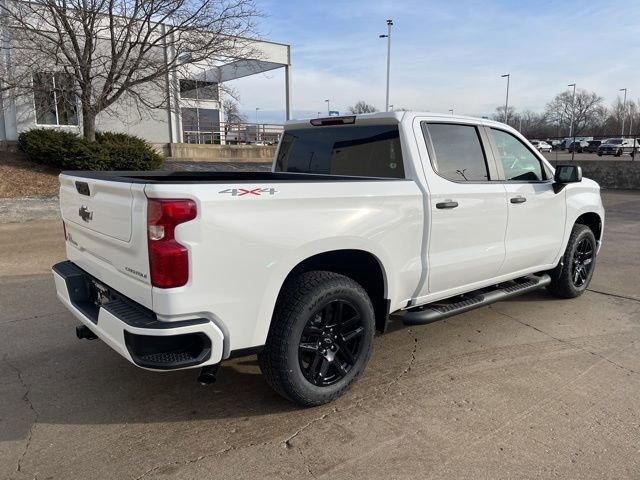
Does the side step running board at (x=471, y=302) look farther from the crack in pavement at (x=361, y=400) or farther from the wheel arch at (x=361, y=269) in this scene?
the crack in pavement at (x=361, y=400)

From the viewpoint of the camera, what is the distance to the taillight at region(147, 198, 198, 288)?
254 cm

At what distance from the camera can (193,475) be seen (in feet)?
8.65

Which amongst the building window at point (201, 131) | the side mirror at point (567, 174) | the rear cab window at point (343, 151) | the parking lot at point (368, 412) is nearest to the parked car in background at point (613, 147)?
the building window at point (201, 131)

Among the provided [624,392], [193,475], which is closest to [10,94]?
[193,475]

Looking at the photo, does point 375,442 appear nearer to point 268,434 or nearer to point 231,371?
point 268,434

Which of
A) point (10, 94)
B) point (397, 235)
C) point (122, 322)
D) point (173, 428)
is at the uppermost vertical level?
point (10, 94)

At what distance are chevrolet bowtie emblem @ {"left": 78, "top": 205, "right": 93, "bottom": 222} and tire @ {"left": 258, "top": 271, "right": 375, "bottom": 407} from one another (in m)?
1.32

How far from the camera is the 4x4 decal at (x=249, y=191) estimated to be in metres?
2.70

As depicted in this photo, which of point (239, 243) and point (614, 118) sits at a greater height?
point (614, 118)

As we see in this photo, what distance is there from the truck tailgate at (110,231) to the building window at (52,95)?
38.9ft

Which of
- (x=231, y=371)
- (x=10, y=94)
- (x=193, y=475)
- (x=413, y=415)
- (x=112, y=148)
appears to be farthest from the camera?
(x=10, y=94)

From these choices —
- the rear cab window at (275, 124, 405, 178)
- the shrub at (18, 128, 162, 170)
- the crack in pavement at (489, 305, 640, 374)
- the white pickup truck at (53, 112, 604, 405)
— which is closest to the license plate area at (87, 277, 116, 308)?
the white pickup truck at (53, 112, 604, 405)

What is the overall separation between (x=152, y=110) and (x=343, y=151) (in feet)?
56.9

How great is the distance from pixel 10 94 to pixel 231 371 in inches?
586
